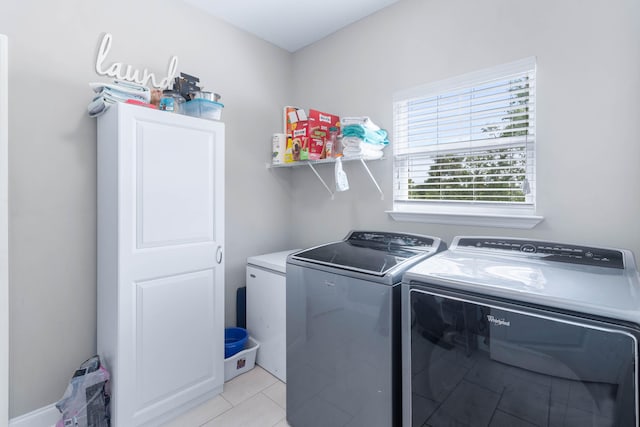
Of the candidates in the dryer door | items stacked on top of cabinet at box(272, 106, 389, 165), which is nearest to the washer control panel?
the dryer door

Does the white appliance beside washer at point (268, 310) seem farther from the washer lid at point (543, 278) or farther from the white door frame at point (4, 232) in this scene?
the white door frame at point (4, 232)

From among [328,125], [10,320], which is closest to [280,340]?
[10,320]

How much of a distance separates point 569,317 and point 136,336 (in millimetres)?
1971

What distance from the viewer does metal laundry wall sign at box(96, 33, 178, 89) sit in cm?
189

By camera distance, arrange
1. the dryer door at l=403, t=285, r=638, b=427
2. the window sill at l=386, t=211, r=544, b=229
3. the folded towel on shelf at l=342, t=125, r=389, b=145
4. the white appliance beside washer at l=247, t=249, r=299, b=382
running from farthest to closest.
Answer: the white appliance beside washer at l=247, t=249, r=299, b=382 → the folded towel on shelf at l=342, t=125, r=389, b=145 → the window sill at l=386, t=211, r=544, b=229 → the dryer door at l=403, t=285, r=638, b=427

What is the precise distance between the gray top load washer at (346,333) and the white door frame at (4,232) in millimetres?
1391

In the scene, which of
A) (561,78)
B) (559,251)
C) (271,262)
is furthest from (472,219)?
(271,262)

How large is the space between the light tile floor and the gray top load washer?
19cm

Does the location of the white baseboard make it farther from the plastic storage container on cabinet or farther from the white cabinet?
the plastic storage container on cabinet

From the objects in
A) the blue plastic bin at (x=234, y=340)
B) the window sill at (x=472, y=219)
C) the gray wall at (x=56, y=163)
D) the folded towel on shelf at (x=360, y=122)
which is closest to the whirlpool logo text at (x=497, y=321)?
the window sill at (x=472, y=219)

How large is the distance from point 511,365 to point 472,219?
0.99 meters

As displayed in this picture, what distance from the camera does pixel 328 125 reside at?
248cm

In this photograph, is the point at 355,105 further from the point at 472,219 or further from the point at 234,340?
the point at 234,340

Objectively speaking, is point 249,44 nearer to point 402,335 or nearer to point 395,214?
point 395,214
